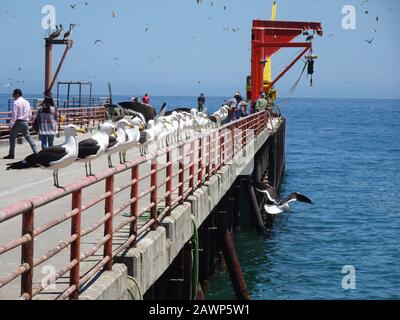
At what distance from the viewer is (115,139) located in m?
15.3

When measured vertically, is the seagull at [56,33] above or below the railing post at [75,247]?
above

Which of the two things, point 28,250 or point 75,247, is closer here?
point 28,250

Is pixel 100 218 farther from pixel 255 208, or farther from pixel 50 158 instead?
pixel 255 208

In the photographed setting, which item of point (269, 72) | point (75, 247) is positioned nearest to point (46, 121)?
point (75, 247)

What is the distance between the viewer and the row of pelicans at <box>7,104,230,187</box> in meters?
11.5

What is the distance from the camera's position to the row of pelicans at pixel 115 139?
37.6 ft

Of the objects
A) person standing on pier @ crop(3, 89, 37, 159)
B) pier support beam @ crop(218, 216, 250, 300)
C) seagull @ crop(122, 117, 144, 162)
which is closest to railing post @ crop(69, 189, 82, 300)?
seagull @ crop(122, 117, 144, 162)

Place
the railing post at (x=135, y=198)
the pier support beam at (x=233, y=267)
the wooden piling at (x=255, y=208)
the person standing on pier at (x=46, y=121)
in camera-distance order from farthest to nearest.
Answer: the wooden piling at (x=255, y=208), the person standing on pier at (x=46, y=121), the pier support beam at (x=233, y=267), the railing post at (x=135, y=198)

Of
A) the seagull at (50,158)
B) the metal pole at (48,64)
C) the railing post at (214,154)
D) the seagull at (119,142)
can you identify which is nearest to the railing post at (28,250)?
the seagull at (50,158)

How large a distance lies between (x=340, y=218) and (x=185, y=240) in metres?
20.6

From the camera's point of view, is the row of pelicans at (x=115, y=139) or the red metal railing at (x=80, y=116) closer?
the row of pelicans at (x=115, y=139)

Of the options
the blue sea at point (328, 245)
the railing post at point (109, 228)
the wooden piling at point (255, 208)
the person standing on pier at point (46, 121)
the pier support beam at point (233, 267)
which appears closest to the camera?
the railing post at point (109, 228)

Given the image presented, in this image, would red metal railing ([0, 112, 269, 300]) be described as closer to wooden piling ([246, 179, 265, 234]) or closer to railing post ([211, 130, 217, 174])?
railing post ([211, 130, 217, 174])

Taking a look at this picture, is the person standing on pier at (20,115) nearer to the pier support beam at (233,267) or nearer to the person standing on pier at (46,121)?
the person standing on pier at (46,121)
